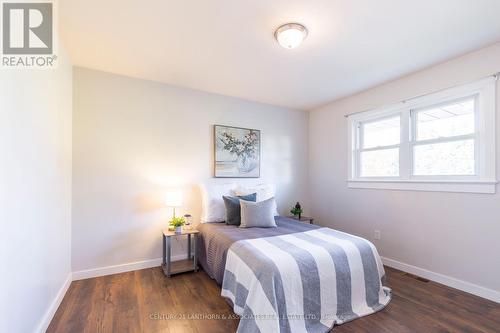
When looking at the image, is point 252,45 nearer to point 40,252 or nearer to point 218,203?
point 218,203

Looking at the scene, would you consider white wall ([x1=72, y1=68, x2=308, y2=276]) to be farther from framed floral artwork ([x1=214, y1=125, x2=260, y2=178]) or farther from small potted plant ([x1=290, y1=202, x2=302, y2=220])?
small potted plant ([x1=290, y1=202, x2=302, y2=220])

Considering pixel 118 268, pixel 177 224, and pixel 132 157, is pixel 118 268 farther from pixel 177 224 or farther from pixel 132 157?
pixel 132 157

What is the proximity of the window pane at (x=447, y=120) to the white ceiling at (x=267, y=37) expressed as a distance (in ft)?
1.78

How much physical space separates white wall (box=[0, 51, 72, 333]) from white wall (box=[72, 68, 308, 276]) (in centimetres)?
27

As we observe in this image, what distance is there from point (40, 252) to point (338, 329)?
232 cm

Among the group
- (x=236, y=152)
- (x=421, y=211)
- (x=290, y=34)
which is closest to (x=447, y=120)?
(x=421, y=211)

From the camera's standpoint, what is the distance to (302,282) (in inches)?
68.9

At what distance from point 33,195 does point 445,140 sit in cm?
392

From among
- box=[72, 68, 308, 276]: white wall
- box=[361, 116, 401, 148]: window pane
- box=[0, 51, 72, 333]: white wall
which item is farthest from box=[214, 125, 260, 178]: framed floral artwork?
box=[0, 51, 72, 333]: white wall

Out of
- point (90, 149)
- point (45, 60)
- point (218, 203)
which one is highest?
point (45, 60)

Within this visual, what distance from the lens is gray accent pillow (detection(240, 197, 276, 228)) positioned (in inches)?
111

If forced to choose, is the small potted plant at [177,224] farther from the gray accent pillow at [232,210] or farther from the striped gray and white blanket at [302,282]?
the striped gray and white blanket at [302,282]

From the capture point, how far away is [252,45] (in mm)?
2303

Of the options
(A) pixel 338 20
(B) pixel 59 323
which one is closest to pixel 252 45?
(A) pixel 338 20
